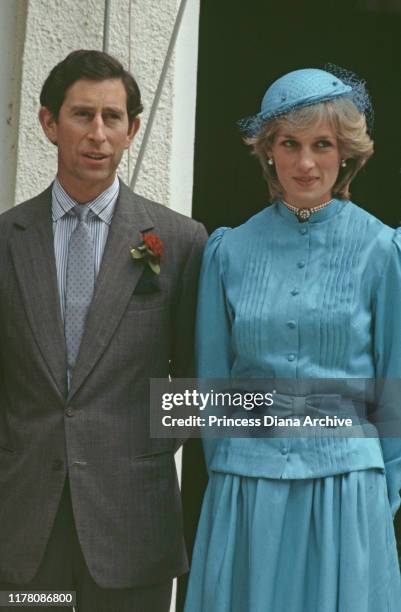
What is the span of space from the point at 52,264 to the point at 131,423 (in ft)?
1.61

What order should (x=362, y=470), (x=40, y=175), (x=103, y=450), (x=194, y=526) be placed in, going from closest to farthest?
(x=362, y=470) → (x=103, y=450) → (x=40, y=175) → (x=194, y=526)

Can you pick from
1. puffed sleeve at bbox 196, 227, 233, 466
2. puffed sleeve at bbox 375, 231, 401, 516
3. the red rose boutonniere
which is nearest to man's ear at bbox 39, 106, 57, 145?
the red rose boutonniere

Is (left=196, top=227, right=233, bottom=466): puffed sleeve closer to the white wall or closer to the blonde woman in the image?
the blonde woman

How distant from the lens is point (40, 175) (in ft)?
13.9

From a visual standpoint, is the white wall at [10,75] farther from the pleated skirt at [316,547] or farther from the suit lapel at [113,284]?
the pleated skirt at [316,547]

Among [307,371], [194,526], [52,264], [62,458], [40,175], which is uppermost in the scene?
[40,175]

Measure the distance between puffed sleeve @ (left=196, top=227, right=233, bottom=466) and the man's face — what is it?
388mm

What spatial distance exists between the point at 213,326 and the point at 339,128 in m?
0.63

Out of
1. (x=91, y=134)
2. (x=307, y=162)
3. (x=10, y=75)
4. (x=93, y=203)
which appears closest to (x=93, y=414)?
(x=93, y=203)

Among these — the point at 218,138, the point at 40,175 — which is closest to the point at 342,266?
the point at 40,175

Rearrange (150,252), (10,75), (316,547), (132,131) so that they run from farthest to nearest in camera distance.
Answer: (10,75)
(132,131)
(150,252)
(316,547)

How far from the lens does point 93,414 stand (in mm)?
3139

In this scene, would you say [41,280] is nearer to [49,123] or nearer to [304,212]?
[49,123]

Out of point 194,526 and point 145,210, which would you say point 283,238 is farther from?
point 194,526
